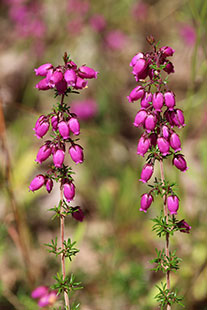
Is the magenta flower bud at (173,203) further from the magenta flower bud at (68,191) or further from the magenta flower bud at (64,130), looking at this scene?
the magenta flower bud at (64,130)

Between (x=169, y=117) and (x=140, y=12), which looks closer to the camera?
(x=169, y=117)

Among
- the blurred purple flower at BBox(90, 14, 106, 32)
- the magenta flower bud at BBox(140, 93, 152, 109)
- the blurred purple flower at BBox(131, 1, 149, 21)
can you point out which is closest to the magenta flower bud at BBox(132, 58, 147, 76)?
the magenta flower bud at BBox(140, 93, 152, 109)

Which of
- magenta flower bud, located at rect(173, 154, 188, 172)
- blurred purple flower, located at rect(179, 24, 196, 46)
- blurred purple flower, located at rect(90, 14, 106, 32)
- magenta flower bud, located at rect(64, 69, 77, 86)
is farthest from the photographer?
blurred purple flower, located at rect(179, 24, 196, 46)

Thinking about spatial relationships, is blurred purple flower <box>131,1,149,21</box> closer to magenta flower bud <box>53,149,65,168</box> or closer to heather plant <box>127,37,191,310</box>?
heather plant <box>127,37,191,310</box>

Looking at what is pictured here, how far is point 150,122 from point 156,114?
7cm

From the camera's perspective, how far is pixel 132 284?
163 inches

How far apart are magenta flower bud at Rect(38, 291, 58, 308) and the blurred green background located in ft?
2.21

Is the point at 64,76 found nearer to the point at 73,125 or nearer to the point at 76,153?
the point at 73,125

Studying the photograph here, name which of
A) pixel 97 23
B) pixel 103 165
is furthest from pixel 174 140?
pixel 97 23

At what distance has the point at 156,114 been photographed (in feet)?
6.40

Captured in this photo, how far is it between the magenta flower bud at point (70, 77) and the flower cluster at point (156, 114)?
308mm

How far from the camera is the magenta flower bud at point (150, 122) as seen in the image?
6.24 ft

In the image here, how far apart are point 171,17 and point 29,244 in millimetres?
7439

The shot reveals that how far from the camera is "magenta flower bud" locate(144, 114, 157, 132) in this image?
74.9 inches
